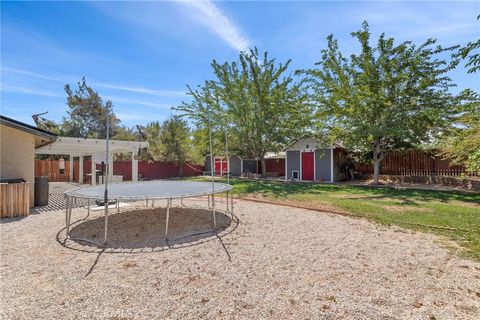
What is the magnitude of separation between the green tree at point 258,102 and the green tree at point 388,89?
3.17 m

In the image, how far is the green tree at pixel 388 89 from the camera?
11.8m

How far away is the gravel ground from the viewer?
2434 mm

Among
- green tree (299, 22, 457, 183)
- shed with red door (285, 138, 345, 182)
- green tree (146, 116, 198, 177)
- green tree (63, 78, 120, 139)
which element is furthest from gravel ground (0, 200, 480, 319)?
green tree (63, 78, 120, 139)

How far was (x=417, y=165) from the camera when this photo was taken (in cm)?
1478

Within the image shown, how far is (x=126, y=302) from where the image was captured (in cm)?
256

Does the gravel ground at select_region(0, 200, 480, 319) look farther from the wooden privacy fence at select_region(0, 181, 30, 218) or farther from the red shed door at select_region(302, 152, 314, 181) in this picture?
the red shed door at select_region(302, 152, 314, 181)

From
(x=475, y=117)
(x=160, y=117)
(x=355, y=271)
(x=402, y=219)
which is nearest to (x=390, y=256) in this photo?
(x=355, y=271)

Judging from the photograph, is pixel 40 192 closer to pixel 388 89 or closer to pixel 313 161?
pixel 313 161

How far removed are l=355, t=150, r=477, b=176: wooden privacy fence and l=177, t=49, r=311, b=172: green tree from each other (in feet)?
18.3

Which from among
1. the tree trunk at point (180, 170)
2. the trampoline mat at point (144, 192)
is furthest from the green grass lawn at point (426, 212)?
the tree trunk at point (180, 170)

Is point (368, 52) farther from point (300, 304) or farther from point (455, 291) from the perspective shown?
point (300, 304)

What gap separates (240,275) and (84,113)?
2745 centimetres

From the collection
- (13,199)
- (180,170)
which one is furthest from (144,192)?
(180,170)

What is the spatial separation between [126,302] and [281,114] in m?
14.9
